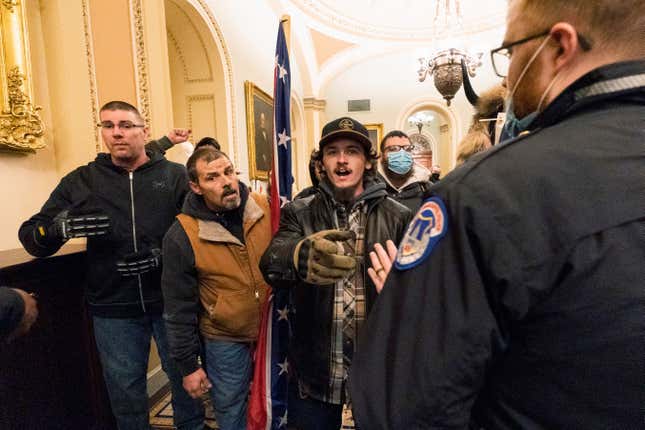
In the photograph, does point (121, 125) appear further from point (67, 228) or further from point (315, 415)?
point (315, 415)

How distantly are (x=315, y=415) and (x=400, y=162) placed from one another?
2.04 meters

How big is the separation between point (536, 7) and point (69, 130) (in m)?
2.95

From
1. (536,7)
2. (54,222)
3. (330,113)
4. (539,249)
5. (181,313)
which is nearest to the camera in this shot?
(539,249)

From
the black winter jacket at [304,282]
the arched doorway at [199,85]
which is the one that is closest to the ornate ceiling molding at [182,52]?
the arched doorway at [199,85]

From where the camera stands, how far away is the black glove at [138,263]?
1.85m

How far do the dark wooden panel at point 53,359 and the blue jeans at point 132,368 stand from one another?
20cm

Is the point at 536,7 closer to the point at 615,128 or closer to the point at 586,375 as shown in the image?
the point at 615,128

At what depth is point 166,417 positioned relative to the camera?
8.33 ft

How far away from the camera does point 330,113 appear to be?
10.0m

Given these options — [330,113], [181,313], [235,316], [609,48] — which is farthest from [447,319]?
[330,113]

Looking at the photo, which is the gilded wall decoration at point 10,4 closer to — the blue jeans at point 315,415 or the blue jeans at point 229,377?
the blue jeans at point 229,377

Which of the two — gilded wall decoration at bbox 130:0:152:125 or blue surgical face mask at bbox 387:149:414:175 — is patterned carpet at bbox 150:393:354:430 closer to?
blue surgical face mask at bbox 387:149:414:175

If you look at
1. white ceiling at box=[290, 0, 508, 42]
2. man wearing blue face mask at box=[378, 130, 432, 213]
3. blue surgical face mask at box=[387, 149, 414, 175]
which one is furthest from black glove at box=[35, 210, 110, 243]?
white ceiling at box=[290, 0, 508, 42]

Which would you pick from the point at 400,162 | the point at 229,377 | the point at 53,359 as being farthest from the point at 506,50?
the point at 53,359
